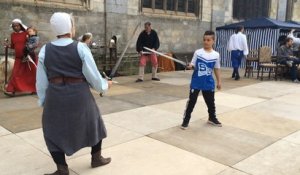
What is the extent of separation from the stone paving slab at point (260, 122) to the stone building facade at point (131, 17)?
4344 mm

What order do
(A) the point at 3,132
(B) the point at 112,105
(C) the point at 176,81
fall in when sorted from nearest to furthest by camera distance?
1. (A) the point at 3,132
2. (B) the point at 112,105
3. (C) the point at 176,81

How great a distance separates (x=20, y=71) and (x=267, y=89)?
256 inches

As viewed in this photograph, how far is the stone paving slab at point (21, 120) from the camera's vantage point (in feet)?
17.2

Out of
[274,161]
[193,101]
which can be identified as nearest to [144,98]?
[193,101]

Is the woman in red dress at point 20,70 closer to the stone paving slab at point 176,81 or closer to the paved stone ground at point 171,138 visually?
the paved stone ground at point 171,138

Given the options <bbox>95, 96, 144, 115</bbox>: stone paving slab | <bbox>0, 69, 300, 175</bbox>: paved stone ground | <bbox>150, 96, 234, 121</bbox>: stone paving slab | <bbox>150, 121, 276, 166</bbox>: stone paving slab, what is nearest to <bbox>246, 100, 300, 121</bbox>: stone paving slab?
<bbox>0, 69, 300, 175</bbox>: paved stone ground

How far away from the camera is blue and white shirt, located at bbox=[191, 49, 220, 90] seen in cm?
521

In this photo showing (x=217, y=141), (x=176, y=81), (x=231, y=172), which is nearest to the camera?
(x=231, y=172)

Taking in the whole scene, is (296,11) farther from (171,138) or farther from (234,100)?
(171,138)

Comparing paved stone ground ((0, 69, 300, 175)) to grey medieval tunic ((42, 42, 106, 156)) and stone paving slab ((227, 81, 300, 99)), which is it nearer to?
stone paving slab ((227, 81, 300, 99))

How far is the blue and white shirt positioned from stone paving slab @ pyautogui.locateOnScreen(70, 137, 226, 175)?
1.23 m

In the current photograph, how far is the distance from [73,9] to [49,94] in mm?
7818

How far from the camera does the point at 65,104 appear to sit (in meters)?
3.25

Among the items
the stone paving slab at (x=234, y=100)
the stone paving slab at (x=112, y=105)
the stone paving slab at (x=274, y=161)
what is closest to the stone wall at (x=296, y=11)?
the stone paving slab at (x=234, y=100)
